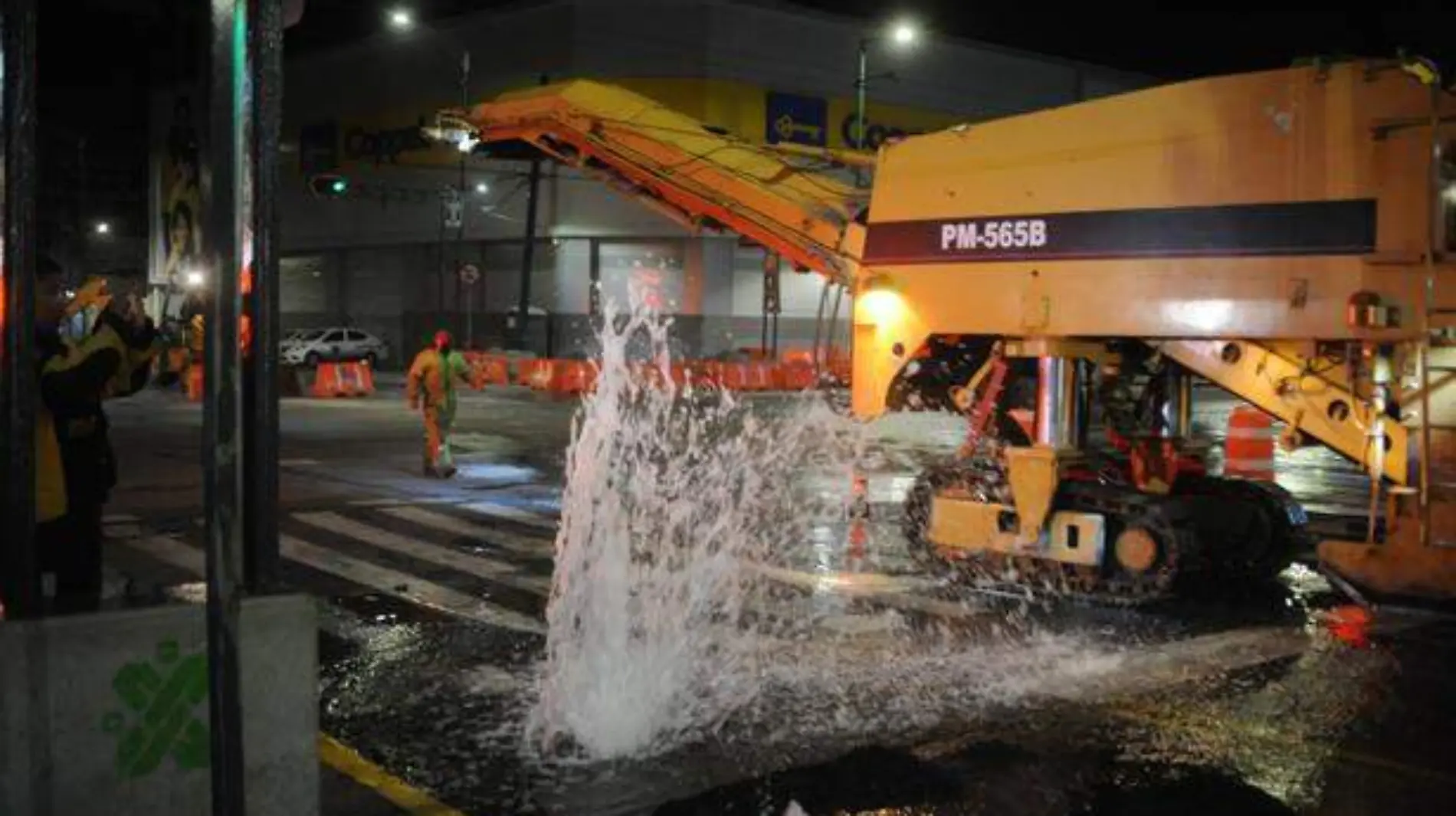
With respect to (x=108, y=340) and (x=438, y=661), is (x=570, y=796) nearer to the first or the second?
(x=438, y=661)

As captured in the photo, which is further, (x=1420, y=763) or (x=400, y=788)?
(x=1420, y=763)

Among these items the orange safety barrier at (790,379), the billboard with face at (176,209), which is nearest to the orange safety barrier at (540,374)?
the orange safety barrier at (790,379)

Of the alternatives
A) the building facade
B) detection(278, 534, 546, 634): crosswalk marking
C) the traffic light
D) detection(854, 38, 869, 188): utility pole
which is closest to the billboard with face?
the building facade

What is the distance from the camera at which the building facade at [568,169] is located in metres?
41.6

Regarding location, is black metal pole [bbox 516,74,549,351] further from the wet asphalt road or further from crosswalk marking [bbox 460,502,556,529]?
the wet asphalt road

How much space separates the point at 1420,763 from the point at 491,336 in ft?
140

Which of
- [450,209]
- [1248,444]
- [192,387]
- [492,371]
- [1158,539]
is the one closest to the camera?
[1158,539]

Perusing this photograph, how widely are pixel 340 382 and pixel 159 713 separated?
93.3 ft

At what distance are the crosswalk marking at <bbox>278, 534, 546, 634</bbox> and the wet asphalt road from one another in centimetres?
10

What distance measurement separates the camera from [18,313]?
391 cm

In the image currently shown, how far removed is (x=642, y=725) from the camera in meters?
6.11

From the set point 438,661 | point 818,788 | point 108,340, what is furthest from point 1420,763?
point 108,340

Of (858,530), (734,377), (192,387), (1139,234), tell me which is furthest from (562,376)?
(1139,234)

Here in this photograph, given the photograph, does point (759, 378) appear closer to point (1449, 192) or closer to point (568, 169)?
point (568, 169)
